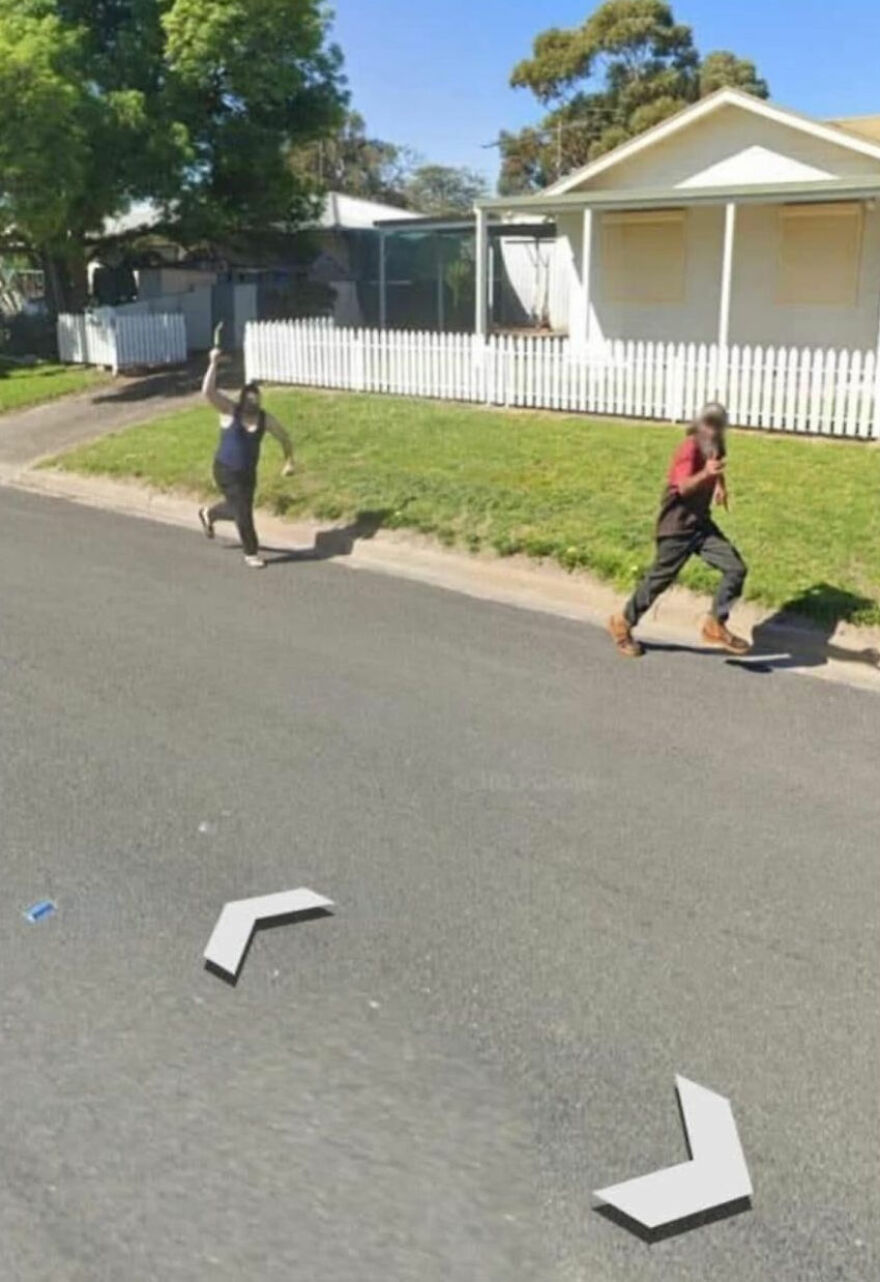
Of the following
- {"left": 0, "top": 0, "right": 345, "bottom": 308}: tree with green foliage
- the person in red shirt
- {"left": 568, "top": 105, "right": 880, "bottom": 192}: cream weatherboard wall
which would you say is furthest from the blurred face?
{"left": 0, "top": 0, "right": 345, "bottom": 308}: tree with green foliage

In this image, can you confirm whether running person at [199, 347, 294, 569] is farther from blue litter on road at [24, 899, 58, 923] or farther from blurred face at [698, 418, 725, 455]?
blue litter on road at [24, 899, 58, 923]

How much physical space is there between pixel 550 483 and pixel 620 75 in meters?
41.7

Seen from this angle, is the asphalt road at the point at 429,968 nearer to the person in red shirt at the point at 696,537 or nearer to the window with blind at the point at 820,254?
the person in red shirt at the point at 696,537

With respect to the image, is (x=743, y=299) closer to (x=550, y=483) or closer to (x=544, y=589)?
(x=550, y=483)

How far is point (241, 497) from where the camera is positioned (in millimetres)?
8945

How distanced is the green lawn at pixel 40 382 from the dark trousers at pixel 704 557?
13.3 m

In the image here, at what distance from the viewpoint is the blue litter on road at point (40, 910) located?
3753mm

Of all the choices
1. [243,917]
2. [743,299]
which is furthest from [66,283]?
[243,917]

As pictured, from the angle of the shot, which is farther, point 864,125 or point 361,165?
point 361,165

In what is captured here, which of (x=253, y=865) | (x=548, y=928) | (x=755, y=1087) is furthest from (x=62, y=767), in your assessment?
(x=755, y=1087)

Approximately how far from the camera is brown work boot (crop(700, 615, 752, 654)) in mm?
6840

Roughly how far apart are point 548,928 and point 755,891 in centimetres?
79

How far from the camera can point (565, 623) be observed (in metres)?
7.59

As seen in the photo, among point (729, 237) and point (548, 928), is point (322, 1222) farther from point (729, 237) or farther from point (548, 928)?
point (729, 237)
